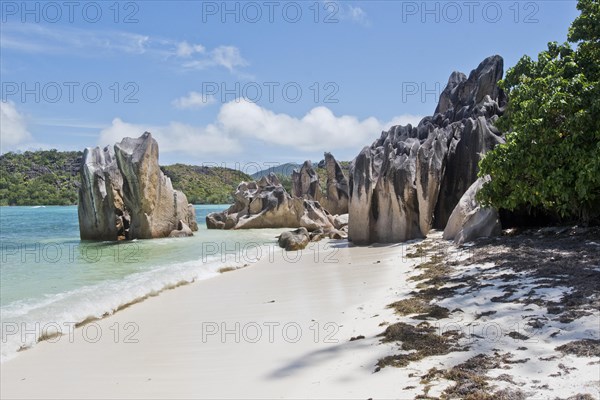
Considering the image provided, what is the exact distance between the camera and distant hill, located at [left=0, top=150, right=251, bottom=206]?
91.2 metres

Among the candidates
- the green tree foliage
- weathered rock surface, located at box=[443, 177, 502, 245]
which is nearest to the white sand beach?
the green tree foliage

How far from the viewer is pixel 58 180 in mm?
95250

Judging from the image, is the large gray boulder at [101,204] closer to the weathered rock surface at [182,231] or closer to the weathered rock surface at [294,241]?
the weathered rock surface at [182,231]

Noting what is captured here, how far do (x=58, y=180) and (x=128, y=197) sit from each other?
81.3 meters

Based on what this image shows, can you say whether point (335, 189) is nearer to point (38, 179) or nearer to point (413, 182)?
point (413, 182)

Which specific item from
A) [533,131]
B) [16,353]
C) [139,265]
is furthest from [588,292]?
[139,265]

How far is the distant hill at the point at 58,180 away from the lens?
9119 centimetres

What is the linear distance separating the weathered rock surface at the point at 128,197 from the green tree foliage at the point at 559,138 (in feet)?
62.4

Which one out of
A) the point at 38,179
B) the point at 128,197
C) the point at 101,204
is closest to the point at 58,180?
the point at 38,179

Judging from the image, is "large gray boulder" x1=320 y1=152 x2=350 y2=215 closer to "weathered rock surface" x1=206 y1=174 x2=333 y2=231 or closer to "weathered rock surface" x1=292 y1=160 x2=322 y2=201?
"weathered rock surface" x1=292 y1=160 x2=322 y2=201

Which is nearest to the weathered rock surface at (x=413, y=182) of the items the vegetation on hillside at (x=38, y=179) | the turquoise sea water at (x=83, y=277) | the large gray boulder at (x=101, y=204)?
the turquoise sea water at (x=83, y=277)

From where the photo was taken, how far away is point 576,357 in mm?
3861

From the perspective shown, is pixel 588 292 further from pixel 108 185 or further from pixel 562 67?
pixel 108 185

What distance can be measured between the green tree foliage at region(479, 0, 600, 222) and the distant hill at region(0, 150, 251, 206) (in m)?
77.7
